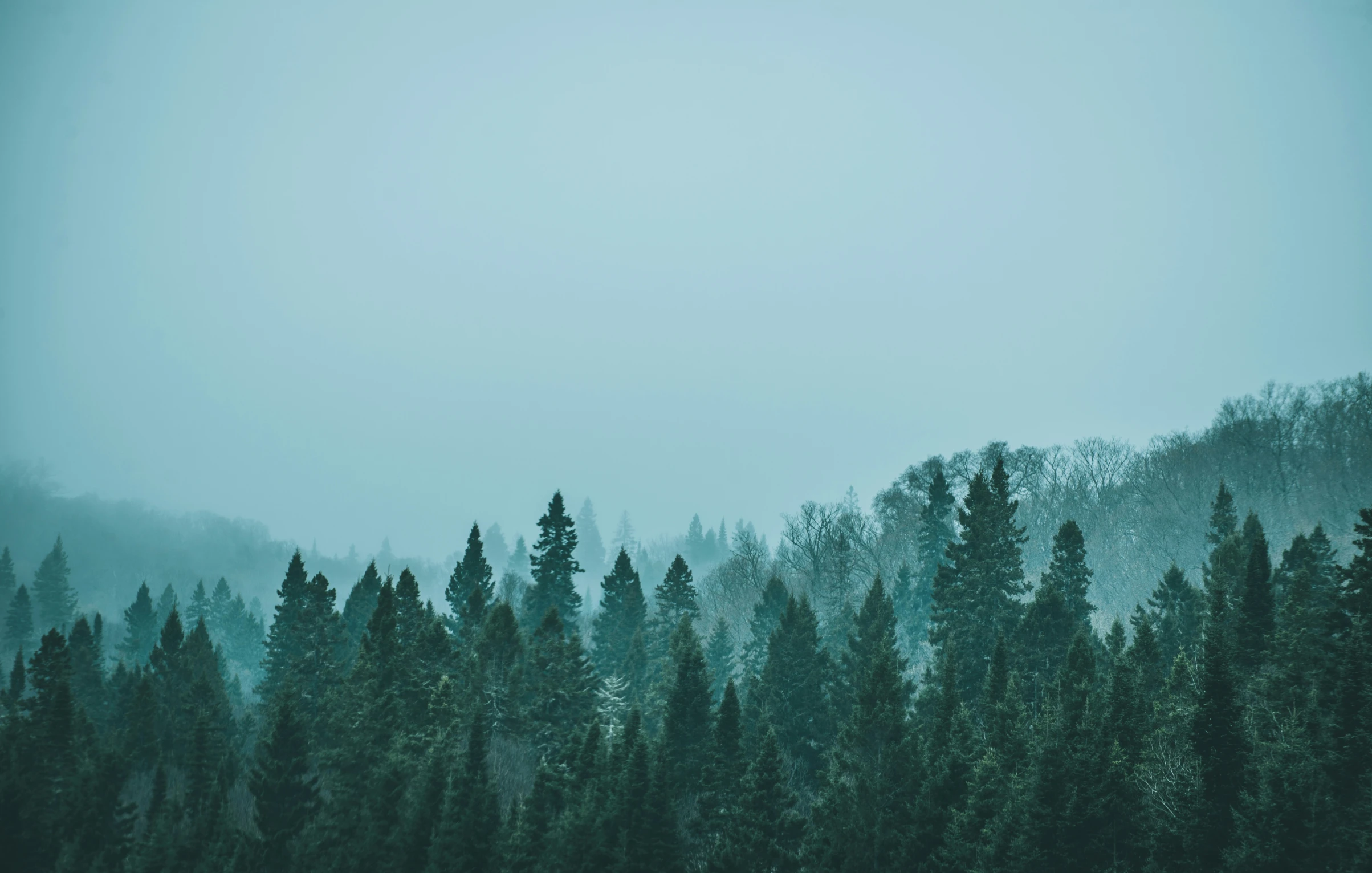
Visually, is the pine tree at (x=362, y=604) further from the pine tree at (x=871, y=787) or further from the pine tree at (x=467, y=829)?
the pine tree at (x=871, y=787)

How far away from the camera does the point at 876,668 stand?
3975 centimetres

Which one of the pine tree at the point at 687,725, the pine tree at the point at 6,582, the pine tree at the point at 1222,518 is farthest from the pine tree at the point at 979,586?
the pine tree at the point at 6,582

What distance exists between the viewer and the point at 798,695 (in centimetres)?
5012

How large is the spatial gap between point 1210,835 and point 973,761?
10000mm

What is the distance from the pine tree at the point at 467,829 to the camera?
127 feet

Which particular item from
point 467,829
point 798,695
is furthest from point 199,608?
point 798,695

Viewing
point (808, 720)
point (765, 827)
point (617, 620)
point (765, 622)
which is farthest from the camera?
point (617, 620)

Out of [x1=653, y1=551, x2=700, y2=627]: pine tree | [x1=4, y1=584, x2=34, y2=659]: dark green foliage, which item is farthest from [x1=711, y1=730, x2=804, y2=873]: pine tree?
[x1=4, y1=584, x2=34, y2=659]: dark green foliage

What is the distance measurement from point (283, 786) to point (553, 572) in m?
23.8

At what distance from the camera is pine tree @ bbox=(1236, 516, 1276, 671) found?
3678cm

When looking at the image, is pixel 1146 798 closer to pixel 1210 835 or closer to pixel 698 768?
pixel 1210 835

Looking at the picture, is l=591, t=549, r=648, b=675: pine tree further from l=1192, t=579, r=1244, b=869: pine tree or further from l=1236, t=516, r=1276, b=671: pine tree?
l=1192, t=579, r=1244, b=869: pine tree

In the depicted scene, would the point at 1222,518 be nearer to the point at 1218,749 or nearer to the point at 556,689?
the point at 1218,749

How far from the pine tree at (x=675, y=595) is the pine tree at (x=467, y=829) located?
84.9ft
